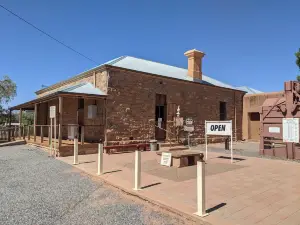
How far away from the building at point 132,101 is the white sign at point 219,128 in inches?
192

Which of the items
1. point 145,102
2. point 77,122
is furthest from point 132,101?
point 77,122

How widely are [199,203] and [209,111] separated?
46.3 ft

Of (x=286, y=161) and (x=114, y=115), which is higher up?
(x=114, y=115)

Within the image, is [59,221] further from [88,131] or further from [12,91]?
[12,91]

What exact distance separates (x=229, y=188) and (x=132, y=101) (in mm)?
8458

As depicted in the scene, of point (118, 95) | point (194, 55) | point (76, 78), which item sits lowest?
point (118, 95)

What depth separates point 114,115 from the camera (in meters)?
12.4

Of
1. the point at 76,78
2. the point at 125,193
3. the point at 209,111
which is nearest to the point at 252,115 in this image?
the point at 209,111

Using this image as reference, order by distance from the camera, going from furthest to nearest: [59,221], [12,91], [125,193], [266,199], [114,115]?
[12,91], [114,115], [125,193], [266,199], [59,221]

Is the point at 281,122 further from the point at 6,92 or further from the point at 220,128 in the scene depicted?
the point at 6,92

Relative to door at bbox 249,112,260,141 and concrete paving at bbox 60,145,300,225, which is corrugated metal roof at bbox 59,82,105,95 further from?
door at bbox 249,112,260,141

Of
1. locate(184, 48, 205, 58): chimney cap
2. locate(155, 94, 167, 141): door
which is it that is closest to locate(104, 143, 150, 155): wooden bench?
locate(155, 94, 167, 141): door

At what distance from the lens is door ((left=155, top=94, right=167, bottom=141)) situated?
14836 mm

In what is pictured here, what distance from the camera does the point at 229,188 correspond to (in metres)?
5.59
